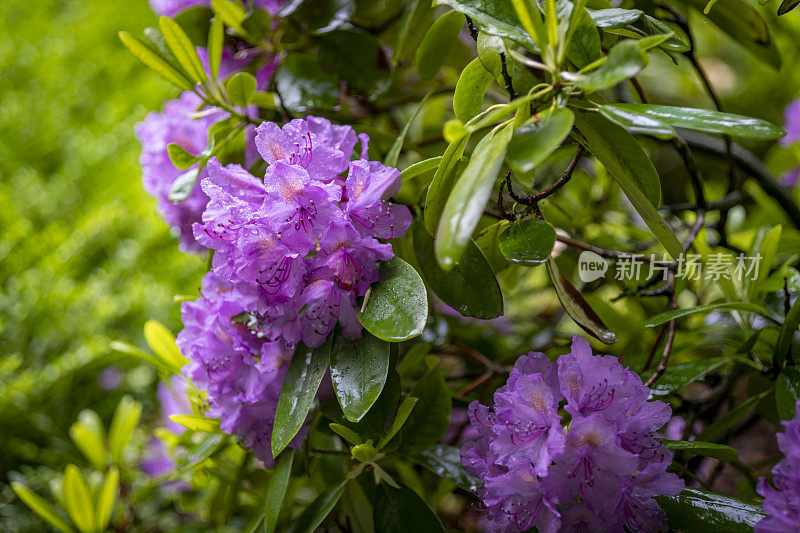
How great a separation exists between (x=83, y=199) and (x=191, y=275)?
20.9 inches

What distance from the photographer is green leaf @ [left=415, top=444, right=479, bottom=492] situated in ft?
1.96

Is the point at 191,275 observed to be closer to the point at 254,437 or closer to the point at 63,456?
the point at 63,456

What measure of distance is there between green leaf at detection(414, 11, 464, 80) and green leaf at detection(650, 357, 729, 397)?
403mm

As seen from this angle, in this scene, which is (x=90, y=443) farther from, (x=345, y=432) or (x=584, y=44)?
(x=584, y=44)

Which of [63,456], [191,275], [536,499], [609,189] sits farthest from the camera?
[191,275]

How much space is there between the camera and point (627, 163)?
0.50 meters

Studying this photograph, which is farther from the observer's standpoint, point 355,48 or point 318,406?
point 355,48

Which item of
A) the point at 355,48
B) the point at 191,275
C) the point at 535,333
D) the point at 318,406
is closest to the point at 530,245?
the point at 318,406

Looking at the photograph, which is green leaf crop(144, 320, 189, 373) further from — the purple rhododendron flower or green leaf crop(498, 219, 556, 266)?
green leaf crop(498, 219, 556, 266)

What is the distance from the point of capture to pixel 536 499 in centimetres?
47

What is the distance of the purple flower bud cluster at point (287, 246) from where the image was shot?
0.48 m

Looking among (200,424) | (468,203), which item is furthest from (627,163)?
(200,424)

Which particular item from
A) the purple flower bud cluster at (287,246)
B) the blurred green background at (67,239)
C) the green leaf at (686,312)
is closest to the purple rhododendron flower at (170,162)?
the purple flower bud cluster at (287,246)

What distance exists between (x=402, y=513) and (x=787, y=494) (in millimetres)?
323
